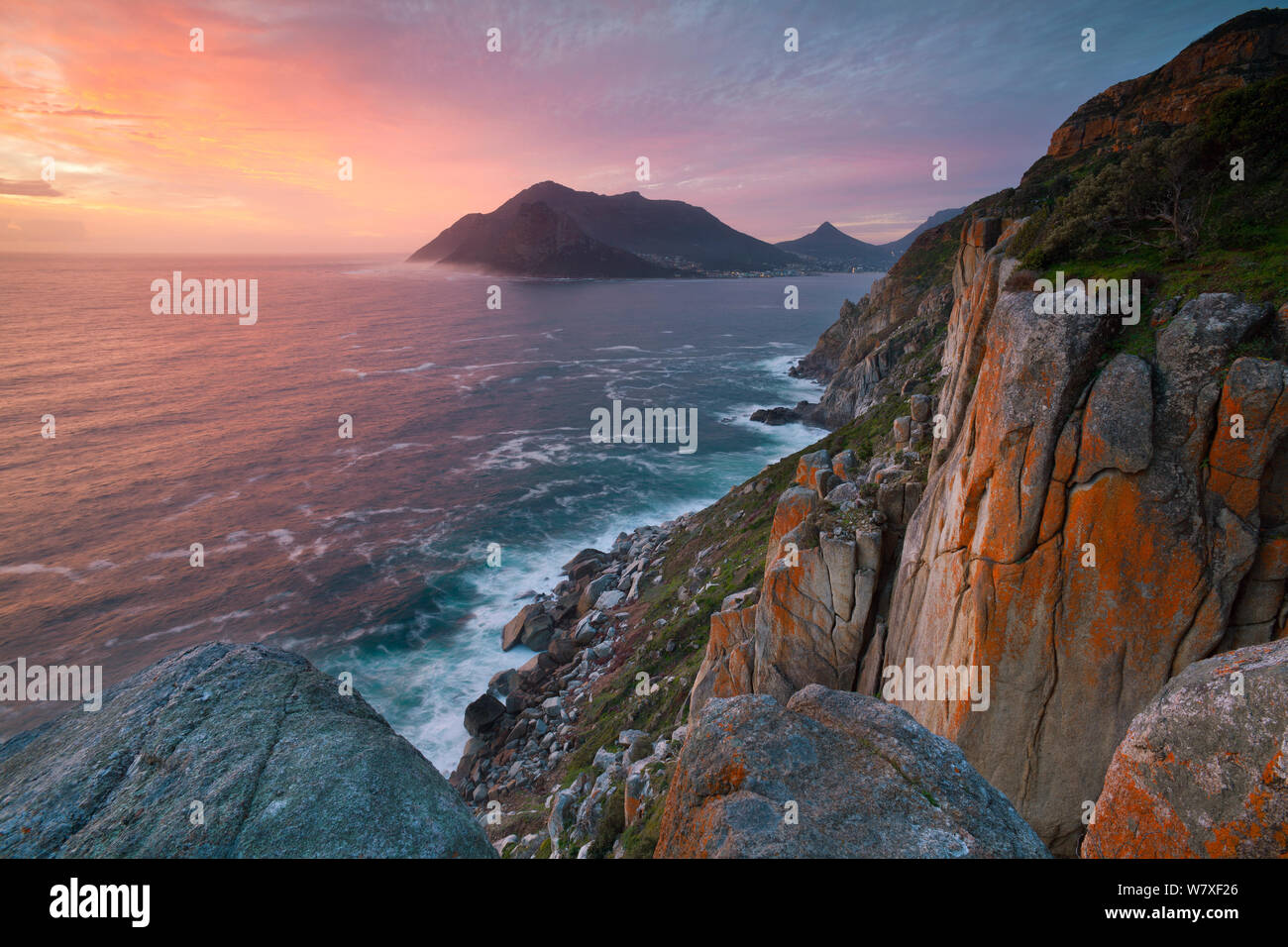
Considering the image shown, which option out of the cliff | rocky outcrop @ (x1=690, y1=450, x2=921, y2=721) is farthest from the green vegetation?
rocky outcrop @ (x1=690, y1=450, x2=921, y2=721)

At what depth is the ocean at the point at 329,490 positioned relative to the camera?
41.8m

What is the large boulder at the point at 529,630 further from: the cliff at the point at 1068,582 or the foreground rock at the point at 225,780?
the foreground rock at the point at 225,780

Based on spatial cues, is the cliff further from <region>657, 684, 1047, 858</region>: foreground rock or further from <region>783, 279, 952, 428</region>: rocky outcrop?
<region>783, 279, 952, 428</region>: rocky outcrop

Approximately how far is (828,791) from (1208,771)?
4882 millimetres

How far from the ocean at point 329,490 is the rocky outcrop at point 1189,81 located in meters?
45.3

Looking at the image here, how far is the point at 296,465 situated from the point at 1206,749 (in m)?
79.9

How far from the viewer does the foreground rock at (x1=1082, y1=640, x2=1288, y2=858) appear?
6590 millimetres

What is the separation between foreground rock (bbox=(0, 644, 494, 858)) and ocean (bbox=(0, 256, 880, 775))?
87.9 ft

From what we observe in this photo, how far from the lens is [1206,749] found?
7215mm

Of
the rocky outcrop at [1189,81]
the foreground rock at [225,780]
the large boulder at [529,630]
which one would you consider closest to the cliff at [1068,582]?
the foreground rock at [225,780]

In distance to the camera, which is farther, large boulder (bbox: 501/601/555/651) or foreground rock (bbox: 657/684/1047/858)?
large boulder (bbox: 501/601/555/651)

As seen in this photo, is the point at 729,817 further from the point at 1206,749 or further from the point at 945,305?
the point at 945,305

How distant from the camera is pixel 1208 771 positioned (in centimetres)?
712
